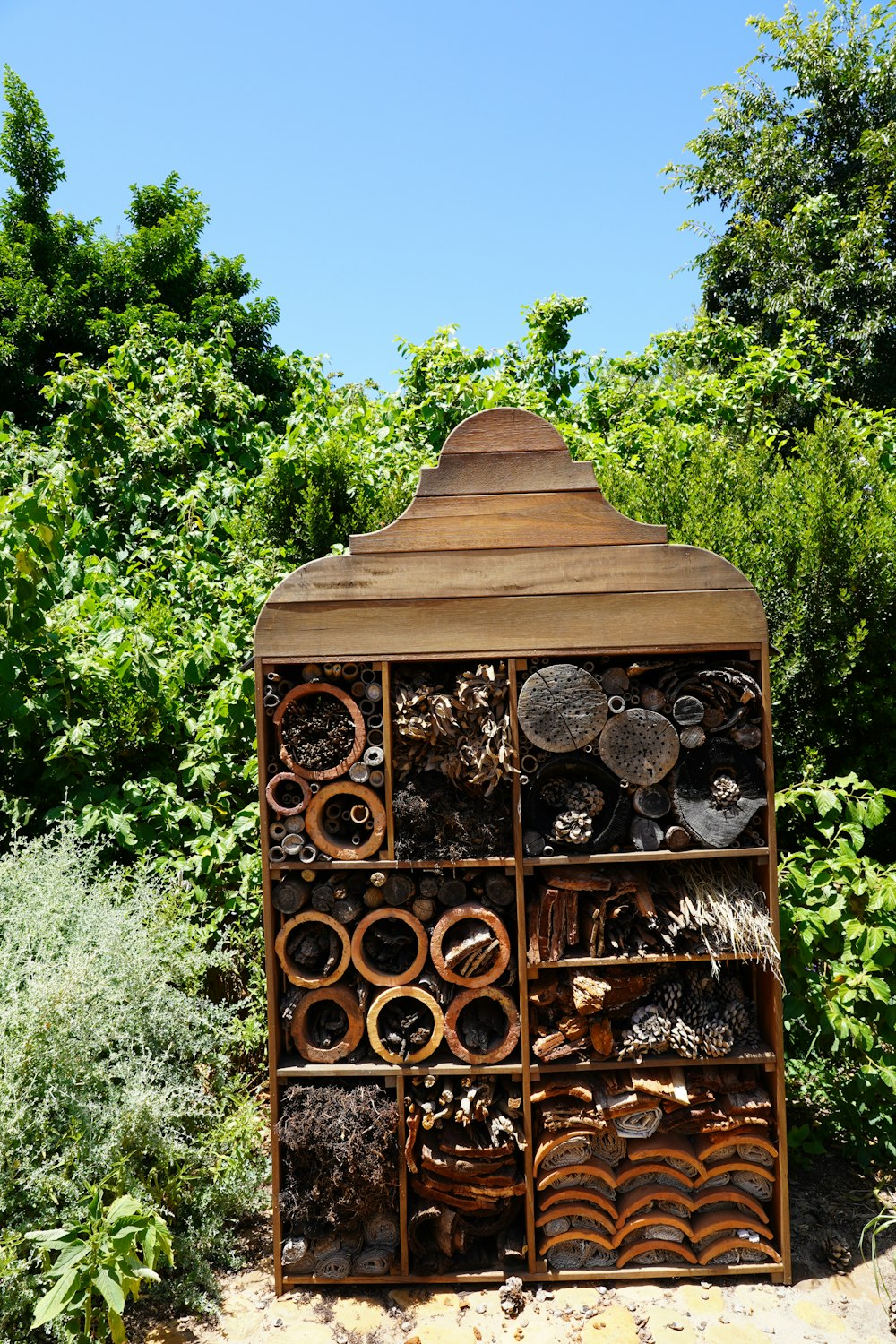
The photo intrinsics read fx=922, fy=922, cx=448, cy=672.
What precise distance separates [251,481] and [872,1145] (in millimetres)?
4823

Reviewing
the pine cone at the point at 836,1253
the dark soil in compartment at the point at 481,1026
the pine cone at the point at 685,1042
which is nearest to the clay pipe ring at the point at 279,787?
the dark soil in compartment at the point at 481,1026

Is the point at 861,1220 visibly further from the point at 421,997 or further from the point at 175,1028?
the point at 175,1028

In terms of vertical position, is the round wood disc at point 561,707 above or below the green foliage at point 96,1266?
above

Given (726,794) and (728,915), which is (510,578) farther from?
(728,915)

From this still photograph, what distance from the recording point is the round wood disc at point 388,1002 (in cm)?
280

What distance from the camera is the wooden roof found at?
8.97ft

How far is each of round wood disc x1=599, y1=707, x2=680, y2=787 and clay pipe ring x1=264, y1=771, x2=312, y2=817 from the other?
0.91 meters

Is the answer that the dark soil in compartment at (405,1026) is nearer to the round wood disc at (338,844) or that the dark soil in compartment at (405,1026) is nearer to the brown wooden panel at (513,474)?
the round wood disc at (338,844)

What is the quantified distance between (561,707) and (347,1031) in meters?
1.21

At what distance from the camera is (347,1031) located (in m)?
2.86

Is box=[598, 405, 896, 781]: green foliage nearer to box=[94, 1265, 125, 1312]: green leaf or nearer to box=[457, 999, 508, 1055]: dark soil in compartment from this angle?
box=[457, 999, 508, 1055]: dark soil in compartment

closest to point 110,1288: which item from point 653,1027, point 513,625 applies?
point 653,1027

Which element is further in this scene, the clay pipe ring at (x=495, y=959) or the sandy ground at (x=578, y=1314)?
the clay pipe ring at (x=495, y=959)

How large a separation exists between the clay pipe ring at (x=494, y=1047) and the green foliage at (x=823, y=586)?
7.50 ft
